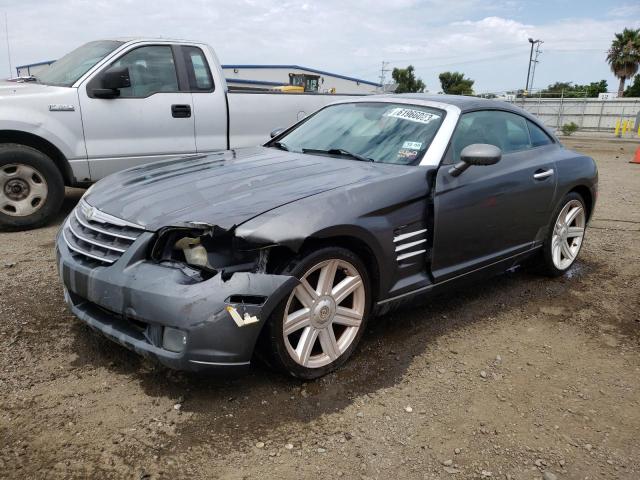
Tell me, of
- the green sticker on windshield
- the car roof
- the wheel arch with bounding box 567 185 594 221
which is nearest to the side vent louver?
the green sticker on windshield

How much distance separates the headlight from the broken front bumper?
57mm

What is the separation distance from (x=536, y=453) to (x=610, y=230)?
489 centimetres

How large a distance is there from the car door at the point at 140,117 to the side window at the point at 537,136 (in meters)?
3.61

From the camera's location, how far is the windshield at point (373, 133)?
3.56 m

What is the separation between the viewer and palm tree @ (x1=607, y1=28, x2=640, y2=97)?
160 ft

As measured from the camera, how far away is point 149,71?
19.6ft

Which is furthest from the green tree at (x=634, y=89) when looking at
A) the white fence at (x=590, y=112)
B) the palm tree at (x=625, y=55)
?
the white fence at (x=590, y=112)

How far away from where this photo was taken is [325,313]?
9.42ft

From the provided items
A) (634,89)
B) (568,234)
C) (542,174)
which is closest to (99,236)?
(542,174)

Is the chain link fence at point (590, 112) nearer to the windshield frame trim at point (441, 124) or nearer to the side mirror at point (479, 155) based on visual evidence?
the windshield frame trim at point (441, 124)

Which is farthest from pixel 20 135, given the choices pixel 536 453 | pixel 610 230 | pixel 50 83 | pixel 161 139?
pixel 610 230

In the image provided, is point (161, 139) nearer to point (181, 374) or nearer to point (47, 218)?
point (47, 218)

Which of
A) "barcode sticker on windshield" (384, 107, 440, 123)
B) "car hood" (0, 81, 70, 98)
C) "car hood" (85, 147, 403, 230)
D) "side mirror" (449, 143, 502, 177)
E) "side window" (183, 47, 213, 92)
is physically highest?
"side window" (183, 47, 213, 92)

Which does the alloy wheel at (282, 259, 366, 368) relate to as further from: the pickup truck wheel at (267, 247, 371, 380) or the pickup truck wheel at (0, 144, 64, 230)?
the pickup truck wheel at (0, 144, 64, 230)
